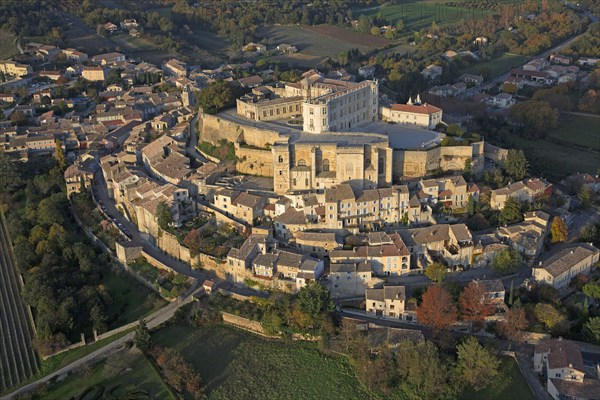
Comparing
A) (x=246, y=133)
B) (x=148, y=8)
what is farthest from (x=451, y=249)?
(x=148, y=8)

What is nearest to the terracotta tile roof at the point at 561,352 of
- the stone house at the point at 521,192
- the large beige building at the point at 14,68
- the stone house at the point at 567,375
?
the stone house at the point at 567,375

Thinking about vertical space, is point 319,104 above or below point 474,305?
above

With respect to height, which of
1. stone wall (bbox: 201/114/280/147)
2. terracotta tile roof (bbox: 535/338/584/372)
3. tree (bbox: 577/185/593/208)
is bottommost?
terracotta tile roof (bbox: 535/338/584/372)

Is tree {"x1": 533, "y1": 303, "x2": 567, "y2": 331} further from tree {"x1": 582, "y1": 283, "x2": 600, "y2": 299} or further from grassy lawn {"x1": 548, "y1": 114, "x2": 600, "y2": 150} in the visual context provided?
grassy lawn {"x1": 548, "y1": 114, "x2": 600, "y2": 150}

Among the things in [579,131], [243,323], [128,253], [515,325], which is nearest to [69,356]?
[128,253]

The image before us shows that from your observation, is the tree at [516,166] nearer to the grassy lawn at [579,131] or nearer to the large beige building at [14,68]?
the grassy lawn at [579,131]

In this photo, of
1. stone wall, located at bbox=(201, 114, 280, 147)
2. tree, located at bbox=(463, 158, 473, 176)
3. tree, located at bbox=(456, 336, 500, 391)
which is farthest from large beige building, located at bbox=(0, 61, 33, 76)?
→ tree, located at bbox=(456, 336, 500, 391)

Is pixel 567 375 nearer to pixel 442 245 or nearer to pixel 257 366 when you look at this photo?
pixel 442 245

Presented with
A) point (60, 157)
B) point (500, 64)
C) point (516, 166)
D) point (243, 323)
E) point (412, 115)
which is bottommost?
point (243, 323)
